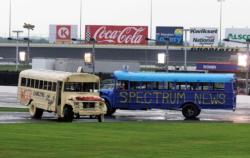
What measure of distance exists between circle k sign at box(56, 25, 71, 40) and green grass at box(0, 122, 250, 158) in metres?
82.8

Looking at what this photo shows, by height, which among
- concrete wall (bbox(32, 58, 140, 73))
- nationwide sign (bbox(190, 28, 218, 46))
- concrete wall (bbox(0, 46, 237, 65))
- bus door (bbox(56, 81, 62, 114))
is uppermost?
nationwide sign (bbox(190, 28, 218, 46))

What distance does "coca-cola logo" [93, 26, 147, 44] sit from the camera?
320 ft

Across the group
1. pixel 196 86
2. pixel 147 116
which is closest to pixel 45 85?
pixel 147 116

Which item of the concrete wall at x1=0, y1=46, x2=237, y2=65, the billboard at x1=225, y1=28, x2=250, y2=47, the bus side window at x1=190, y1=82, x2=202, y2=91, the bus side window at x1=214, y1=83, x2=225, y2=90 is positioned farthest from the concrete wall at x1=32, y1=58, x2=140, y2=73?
the bus side window at x1=214, y1=83, x2=225, y2=90

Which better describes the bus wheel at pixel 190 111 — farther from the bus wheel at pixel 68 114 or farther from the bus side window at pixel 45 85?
the bus side window at pixel 45 85

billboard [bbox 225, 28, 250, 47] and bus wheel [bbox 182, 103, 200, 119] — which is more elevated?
billboard [bbox 225, 28, 250, 47]

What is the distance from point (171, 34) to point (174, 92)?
5763 cm

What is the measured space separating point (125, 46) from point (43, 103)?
7347 centimetres

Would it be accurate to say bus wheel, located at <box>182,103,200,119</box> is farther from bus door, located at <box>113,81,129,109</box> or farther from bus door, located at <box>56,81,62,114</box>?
bus door, located at <box>56,81,62,114</box>

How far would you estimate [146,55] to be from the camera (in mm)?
109562

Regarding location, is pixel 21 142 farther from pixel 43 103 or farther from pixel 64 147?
pixel 43 103

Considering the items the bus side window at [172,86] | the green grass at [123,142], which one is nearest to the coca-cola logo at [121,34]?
the bus side window at [172,86]

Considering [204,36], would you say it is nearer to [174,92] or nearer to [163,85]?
[163,85]

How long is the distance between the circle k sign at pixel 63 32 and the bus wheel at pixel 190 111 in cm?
7246
